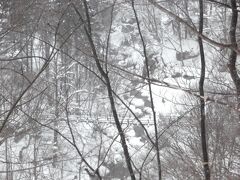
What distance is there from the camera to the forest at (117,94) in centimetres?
137

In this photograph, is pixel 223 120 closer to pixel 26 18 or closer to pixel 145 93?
pixel 26 18

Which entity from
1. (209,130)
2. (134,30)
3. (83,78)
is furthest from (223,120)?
(134,30)

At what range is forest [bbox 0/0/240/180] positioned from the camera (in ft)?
4.50

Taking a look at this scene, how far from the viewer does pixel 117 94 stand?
1538mm

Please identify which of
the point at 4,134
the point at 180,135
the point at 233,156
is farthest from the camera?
the point at 180,135

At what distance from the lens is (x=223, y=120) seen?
28.9 ft

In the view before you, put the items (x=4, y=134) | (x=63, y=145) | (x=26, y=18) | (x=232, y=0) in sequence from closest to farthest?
(x=232, y=0) → (x=26, y=18) → (x=4, y=134) → (x=63, y=145)

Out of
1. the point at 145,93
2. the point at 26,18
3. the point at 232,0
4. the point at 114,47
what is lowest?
the point at 232,0

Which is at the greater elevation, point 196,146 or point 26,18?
point 26,18

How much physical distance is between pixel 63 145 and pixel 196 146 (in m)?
7.86

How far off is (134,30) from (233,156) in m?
20.5

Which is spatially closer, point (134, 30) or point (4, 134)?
point (4, 134)

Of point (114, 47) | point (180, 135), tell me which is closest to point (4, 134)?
point (180, 135)

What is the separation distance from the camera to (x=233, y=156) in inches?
352
